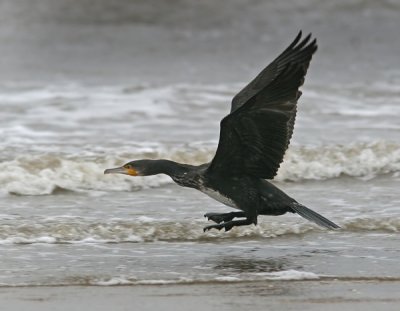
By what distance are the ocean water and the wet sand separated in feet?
0.62

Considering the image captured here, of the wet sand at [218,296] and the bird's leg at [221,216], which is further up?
the bird's leg at [221,216]

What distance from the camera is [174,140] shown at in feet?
41.5

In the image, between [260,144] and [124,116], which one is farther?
[124,116]

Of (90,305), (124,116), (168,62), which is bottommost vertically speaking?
(90,305)

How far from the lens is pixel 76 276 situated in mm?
7180

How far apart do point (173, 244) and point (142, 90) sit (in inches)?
330

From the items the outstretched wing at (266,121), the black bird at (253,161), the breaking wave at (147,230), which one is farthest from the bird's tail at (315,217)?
the breaking wave at (147,230)

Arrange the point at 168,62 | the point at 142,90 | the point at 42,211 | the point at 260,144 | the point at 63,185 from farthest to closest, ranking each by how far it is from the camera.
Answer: the point at 168,62 < the point at 142,90 < the point at 63,185 < the point at 42,211 < the point at 260,144

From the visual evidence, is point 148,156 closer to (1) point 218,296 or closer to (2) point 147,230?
(2) point 147,230

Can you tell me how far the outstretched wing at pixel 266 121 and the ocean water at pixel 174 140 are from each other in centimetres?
66

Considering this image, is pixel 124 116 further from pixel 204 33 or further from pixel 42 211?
pixel 204 33

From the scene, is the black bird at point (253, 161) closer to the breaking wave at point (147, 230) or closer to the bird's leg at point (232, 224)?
the bird's leg at point (232, 224)

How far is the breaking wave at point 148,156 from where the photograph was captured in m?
10.4

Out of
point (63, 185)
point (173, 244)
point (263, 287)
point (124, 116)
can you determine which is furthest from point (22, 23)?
point (263, 287)
